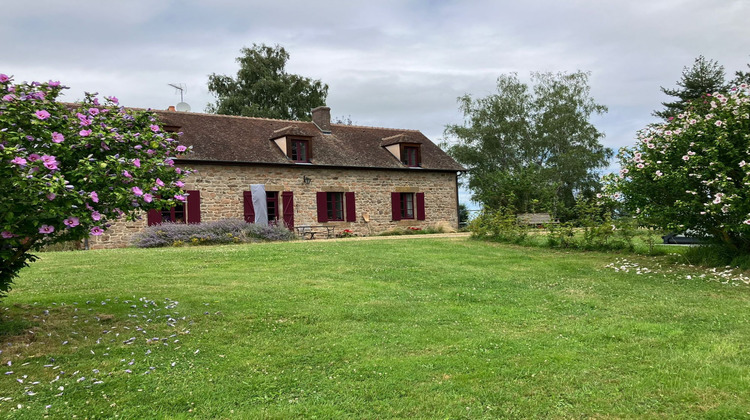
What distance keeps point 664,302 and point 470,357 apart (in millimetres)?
3715

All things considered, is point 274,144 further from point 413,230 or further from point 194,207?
point 413,230

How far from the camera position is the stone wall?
19406 mm

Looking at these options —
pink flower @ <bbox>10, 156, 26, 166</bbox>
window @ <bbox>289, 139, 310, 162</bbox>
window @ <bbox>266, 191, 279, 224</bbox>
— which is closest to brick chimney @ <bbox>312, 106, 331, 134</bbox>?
window @ <bbox>289, 139, 310, 162</bbox>

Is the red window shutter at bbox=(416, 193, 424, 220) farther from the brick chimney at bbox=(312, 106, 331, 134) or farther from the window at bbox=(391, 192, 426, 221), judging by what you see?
the brick chimney at bbox=(312, 106, 331, 134)

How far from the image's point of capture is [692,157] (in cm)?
927

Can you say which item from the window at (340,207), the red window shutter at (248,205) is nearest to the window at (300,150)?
the window at (340,207)

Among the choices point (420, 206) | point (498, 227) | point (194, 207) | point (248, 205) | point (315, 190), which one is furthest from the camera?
point (420, 206)

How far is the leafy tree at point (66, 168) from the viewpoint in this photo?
441cm

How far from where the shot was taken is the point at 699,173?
9.26m

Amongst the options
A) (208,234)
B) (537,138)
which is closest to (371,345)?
(208,234)

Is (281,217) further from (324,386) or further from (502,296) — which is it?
(324,386)

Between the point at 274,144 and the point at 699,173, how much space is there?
16.2 metres

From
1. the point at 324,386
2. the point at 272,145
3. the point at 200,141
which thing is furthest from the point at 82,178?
the point at 272,145

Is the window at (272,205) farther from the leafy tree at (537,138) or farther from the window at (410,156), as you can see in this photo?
the leafy tree at (537,138)
